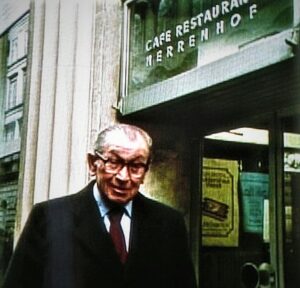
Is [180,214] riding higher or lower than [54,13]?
lower

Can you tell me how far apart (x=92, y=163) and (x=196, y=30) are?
31 cm

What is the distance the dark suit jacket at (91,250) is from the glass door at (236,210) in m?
0.06

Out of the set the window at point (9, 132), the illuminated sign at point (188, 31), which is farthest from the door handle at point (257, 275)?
the window at point (9, 132)

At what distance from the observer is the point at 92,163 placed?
3.20 ft

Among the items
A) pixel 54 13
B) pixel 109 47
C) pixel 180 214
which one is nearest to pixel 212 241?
pixel 180 214

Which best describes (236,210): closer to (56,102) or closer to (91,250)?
(91,250)

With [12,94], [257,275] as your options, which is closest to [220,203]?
[257,275]

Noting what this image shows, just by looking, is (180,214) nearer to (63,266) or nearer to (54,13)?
(63,266)

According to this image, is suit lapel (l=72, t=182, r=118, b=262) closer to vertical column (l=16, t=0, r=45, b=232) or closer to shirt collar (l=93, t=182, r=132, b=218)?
shirt collar (l=93, t=182, r=132, b=218)

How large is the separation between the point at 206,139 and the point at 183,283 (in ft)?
0.86

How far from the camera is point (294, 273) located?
3.15 feet

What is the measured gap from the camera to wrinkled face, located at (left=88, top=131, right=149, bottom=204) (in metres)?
0.94

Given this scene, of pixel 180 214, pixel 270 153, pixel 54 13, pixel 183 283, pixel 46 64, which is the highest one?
pixel 54 13

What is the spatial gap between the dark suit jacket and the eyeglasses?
55mm
